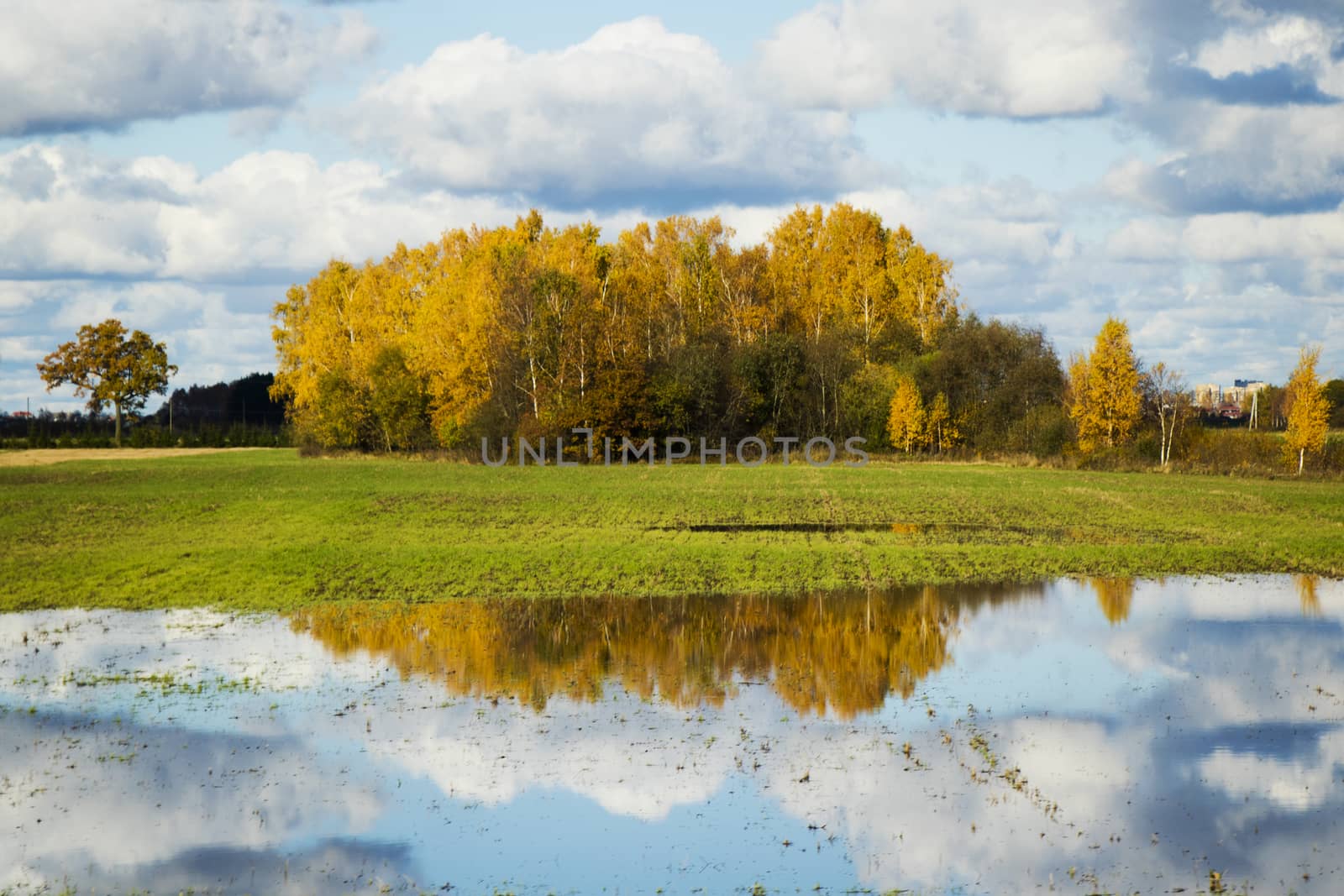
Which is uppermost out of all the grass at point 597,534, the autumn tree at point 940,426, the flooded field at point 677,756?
the autumn tree at point 940,426

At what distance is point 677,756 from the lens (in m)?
11.2

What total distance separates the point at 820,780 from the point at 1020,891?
2.51 m

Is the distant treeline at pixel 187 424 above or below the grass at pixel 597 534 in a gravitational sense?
above

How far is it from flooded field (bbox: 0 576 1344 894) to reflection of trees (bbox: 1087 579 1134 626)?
0.55 meters

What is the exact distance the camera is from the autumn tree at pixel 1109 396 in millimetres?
59156

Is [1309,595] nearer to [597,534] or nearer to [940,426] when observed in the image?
[597,534]

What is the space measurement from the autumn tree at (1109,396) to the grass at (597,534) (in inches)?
442

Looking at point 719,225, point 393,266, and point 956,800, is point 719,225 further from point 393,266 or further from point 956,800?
point 956,800

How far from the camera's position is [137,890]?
8273 millimetres

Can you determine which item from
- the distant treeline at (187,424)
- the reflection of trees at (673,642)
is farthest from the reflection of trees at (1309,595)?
the distant treeline at (187,424)

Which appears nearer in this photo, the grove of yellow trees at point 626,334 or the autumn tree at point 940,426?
the grove of yellow trees at point 626,334

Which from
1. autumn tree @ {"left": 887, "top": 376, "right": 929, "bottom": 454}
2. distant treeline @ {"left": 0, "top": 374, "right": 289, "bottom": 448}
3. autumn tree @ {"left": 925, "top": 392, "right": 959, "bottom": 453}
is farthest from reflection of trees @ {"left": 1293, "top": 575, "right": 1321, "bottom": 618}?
distant treeline @ {"left": 0, "top": 374, "right": 289, "bottom": 448}

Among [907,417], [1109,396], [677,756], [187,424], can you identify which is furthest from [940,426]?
[187,424]

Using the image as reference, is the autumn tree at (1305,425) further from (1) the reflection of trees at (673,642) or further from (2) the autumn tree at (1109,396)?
(1) the reflection of trees at (673,642)
